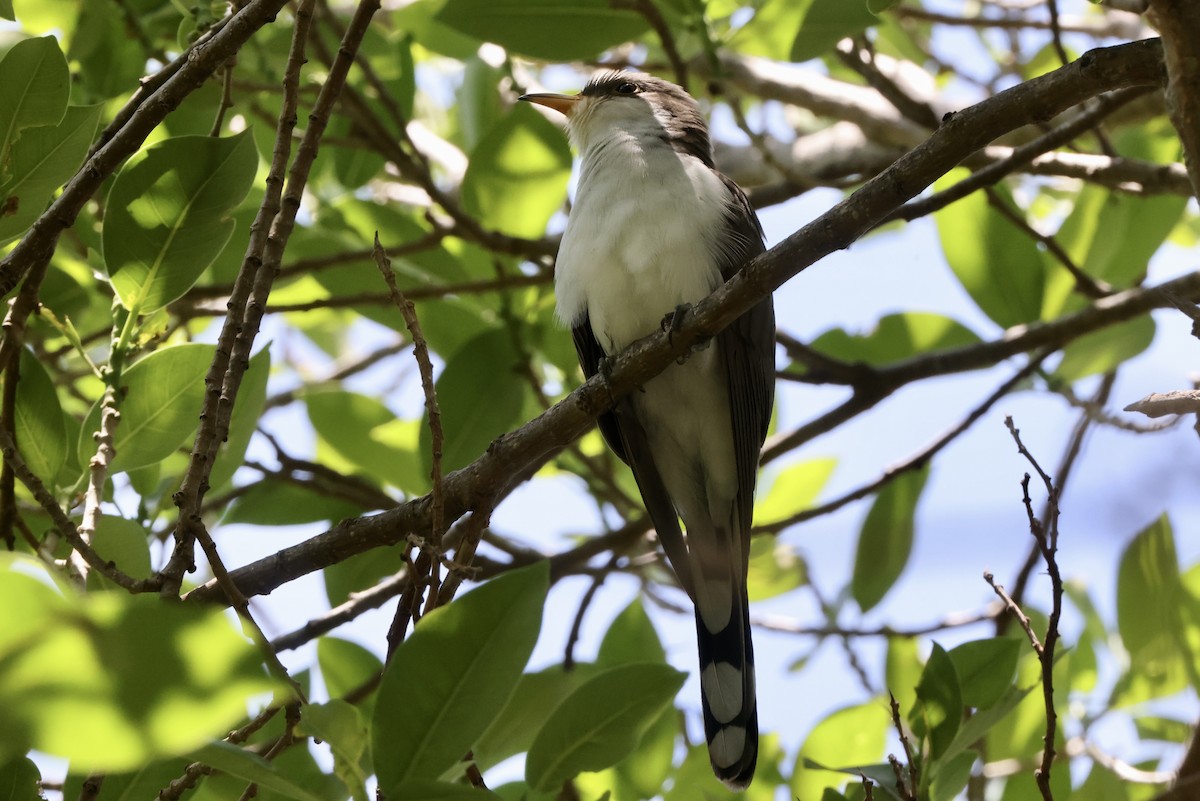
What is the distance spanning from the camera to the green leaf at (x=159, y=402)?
3.04 m

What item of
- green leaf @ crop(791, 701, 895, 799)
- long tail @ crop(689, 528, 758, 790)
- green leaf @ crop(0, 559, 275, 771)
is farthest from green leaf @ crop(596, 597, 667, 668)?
green leaf @ crop(0, 559, 275, 771)

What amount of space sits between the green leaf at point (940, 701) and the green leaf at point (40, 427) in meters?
2.33

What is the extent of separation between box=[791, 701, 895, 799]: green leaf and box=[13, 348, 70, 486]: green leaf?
2263 mm

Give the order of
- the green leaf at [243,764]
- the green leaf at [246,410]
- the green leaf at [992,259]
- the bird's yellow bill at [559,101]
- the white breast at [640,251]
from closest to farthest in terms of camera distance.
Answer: the green leaf at [243,764]
the green leaf at [246,410]
the white breast at [640,251]
the green leaf at [992,259]
the bird's yellow bill at [559,101]

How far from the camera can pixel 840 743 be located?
11.1 ft

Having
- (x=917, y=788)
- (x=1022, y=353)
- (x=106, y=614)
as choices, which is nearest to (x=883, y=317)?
(x=1022, y=353)

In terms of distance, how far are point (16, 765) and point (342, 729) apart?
77 centimetres

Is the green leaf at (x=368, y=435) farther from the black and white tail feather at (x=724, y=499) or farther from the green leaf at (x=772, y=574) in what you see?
the green leaf at (x=772, y=574)

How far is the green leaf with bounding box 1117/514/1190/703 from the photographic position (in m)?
3.89

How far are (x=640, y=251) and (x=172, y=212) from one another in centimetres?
168

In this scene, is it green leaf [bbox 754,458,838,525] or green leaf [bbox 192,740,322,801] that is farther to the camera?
green leaf [bbox 754,458,838,525]

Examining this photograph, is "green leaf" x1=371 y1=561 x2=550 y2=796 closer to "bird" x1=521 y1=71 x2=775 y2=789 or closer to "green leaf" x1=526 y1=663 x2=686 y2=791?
"green leaf" x1=526 y1=663 x2=686 y2=791

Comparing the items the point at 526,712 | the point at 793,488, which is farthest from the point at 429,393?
the point at 793,488

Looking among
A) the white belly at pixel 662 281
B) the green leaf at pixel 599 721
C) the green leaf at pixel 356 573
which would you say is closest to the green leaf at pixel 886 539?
the white belly at pixel 662 281
